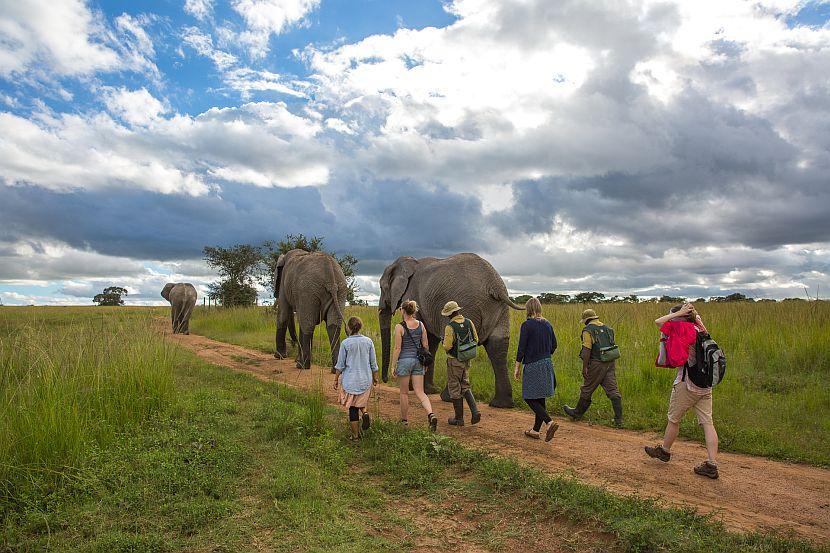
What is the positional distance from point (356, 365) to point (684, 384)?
13.3 ft

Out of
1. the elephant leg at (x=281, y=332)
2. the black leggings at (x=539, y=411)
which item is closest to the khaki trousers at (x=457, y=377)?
the black leggings at (x=539, y=411)

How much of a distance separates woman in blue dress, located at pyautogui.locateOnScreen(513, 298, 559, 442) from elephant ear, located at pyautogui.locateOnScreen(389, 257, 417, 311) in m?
4.57

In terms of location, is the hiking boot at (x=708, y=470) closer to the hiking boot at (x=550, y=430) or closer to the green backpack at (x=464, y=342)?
the hiking boot at (x=550, y=430)

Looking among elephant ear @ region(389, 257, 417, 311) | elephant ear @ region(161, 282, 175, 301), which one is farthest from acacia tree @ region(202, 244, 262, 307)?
elephant ear @ region(389, 257, 417, 311)

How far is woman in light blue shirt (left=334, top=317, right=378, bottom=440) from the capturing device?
732cm

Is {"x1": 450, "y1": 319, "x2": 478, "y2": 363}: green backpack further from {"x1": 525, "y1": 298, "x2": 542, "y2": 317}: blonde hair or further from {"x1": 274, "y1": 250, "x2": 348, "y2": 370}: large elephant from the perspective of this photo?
{"x1": 274, "y1": 250, "x2": 348, "y2": 370}: large elephant

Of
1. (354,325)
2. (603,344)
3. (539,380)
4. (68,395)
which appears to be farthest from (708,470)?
(68,395)

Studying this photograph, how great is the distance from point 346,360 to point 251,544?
3026mm

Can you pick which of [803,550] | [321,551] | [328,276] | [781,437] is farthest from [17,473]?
[781,437]

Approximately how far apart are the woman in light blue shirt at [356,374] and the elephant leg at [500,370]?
3.08m

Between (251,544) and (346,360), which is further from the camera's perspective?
(346,360)

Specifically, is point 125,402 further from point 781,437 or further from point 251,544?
point 781,437

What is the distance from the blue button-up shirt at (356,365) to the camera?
7.31 m

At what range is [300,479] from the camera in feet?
19.0
